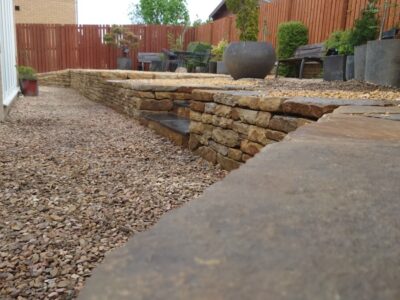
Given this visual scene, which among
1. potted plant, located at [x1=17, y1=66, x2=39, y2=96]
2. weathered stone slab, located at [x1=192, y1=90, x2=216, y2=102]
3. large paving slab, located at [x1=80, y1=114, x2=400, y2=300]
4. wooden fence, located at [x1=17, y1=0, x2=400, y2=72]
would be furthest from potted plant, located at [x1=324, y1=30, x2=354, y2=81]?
wooden fence, located at [x1=17, y1=0, x2=400, y2=72]

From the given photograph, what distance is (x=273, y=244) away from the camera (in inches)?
19.2

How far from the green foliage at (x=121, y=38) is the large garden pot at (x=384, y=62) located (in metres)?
10.8

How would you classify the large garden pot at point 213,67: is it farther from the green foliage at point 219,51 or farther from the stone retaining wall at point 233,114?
the stone retaining wall at point 233,114

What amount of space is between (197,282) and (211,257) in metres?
0.05

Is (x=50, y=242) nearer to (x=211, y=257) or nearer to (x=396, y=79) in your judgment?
(x=211, y=257)

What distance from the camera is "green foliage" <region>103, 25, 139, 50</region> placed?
1352cm

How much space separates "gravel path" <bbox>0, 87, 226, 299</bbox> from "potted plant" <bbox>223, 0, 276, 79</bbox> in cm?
178

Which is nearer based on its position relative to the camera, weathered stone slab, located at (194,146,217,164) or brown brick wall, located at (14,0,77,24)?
weathered stone slab, located at (194,146,217,164)

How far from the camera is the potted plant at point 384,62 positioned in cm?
344

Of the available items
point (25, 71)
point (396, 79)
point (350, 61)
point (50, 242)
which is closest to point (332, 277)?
point (50, 242)

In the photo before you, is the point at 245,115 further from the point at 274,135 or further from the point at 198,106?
the point at 198,106

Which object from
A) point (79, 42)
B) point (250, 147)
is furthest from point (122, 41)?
point (250, 147)

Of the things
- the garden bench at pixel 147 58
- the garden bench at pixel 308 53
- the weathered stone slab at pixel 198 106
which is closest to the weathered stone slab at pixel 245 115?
the weathered stone slab at pixel 198 106

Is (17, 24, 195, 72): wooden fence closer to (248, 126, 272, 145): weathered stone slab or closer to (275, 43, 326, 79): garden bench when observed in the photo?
(275, 43, 326, 79): garden bench
